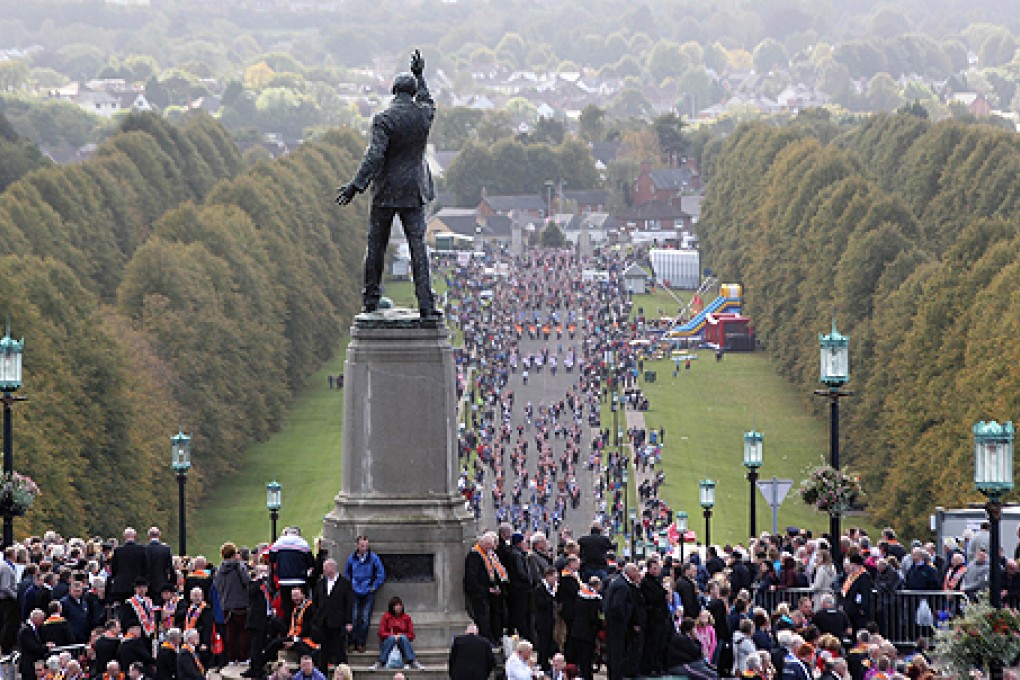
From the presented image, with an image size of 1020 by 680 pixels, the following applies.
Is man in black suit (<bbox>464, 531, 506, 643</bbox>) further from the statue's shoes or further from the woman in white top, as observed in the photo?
the woman in white top

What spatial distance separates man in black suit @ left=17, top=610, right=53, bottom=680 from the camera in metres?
33.7

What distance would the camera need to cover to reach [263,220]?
423ft

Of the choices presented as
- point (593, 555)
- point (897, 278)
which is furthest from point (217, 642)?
point (897, 278)

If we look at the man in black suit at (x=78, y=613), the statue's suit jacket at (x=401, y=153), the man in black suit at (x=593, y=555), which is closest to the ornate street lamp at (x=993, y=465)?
the man in black suit at (x=593, y=555)

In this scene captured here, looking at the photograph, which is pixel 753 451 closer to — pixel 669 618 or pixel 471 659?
pixel 669 618

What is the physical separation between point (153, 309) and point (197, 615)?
2401 inches

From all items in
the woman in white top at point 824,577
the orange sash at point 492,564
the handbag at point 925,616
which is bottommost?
the handbag at point 925,616

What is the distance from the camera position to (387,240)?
3394 centimetres

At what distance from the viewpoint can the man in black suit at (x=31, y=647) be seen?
1325 inches

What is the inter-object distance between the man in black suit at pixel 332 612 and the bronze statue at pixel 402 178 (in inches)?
135

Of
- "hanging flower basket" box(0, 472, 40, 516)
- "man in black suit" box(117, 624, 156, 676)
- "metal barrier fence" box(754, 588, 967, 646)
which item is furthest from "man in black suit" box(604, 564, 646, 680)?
"hanging flower basket" box(0, 472, 40, 516)

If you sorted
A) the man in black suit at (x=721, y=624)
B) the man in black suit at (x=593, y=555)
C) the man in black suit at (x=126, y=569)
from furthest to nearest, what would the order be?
the man in black suit at (x=593, y=555) → the man in black suit at (x=126, y=569) → the man in black suit at (x=721, y=624)

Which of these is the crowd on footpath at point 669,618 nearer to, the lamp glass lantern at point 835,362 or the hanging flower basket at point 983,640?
the hanging flower basket at point 983,640

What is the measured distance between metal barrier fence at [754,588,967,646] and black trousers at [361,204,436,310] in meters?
7.26
